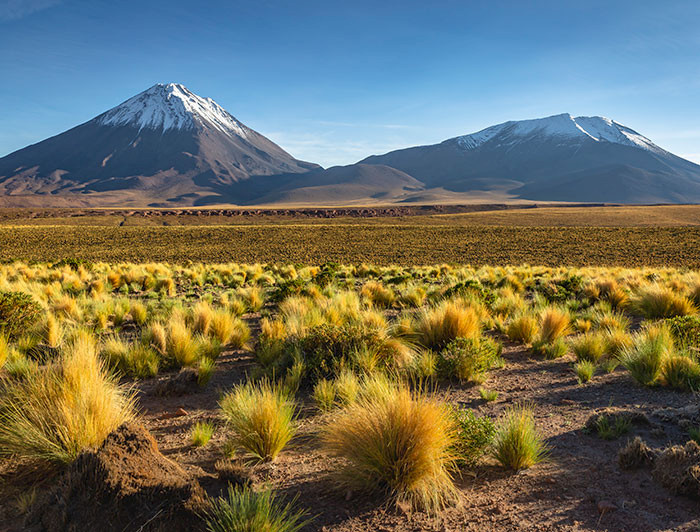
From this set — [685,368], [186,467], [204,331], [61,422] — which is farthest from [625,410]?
[204,331]

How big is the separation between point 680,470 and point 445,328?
3.68 metres

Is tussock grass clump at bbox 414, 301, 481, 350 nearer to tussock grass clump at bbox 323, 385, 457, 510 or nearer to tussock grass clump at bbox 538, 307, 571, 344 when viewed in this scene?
tussock grass clump at bbox 538, 307, 571, 344

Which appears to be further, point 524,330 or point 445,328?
point 524,330

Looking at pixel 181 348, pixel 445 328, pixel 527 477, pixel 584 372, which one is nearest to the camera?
pixel 527 477

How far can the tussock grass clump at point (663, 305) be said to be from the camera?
27.7ft

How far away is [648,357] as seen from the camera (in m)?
5.03

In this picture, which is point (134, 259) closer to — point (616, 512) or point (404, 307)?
point (404, 307)

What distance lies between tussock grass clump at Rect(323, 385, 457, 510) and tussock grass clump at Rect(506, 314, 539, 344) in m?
4.36

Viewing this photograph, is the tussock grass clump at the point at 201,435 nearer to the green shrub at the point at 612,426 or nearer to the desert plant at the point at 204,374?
the desert plant at the point at 204,374

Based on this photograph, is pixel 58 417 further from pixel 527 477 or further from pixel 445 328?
pixel 445 328

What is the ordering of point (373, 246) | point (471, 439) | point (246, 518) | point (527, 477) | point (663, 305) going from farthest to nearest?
point (373, 246) → point (663, 305) → point (471, 439) → point (527, 477) → point (246, 518)

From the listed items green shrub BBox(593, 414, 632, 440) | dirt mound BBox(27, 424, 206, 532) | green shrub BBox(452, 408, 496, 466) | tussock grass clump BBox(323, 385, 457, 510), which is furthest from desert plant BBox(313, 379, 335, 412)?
green shrub BBox(593, 414, 632, 440)

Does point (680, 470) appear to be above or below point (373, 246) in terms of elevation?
above

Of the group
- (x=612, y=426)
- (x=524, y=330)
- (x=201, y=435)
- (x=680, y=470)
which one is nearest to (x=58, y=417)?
(x=201, y=435)
